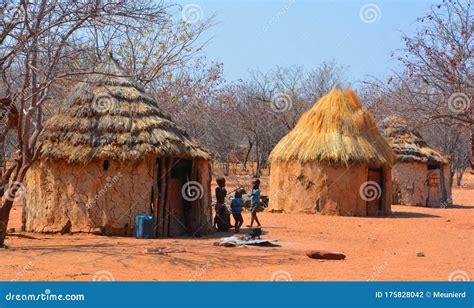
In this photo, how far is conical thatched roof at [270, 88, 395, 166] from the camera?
18.5 meters

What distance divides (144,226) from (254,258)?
3169 mm

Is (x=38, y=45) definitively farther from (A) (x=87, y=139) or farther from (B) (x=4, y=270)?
(B) (x=4, y=270)

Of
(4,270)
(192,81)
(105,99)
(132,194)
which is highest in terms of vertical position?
(192,81)

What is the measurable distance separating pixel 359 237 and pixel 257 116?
18.9 m

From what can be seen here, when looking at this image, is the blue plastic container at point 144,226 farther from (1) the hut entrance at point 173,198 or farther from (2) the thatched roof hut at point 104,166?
(1) the hut entrance at point 173,198

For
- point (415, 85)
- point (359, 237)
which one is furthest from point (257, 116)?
point (359, 237)

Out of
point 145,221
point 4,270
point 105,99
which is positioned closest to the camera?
point 4,270

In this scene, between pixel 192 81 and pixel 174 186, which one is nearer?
pixel 174 186

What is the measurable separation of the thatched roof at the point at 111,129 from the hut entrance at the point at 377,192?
7.87 m

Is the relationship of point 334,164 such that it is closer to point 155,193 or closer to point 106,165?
point 155,193

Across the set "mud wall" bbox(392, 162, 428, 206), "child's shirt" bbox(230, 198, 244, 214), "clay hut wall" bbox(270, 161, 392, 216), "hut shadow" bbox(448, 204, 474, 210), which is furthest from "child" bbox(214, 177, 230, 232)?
"hut shadow" bbox(448, 204, 474, 210)

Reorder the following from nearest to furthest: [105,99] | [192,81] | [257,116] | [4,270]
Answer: [4,270] → [105,99] → [192,81] → [257,116]

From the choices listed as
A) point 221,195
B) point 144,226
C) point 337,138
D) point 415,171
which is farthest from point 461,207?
point 144,226

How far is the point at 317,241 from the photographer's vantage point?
12.6 metres
